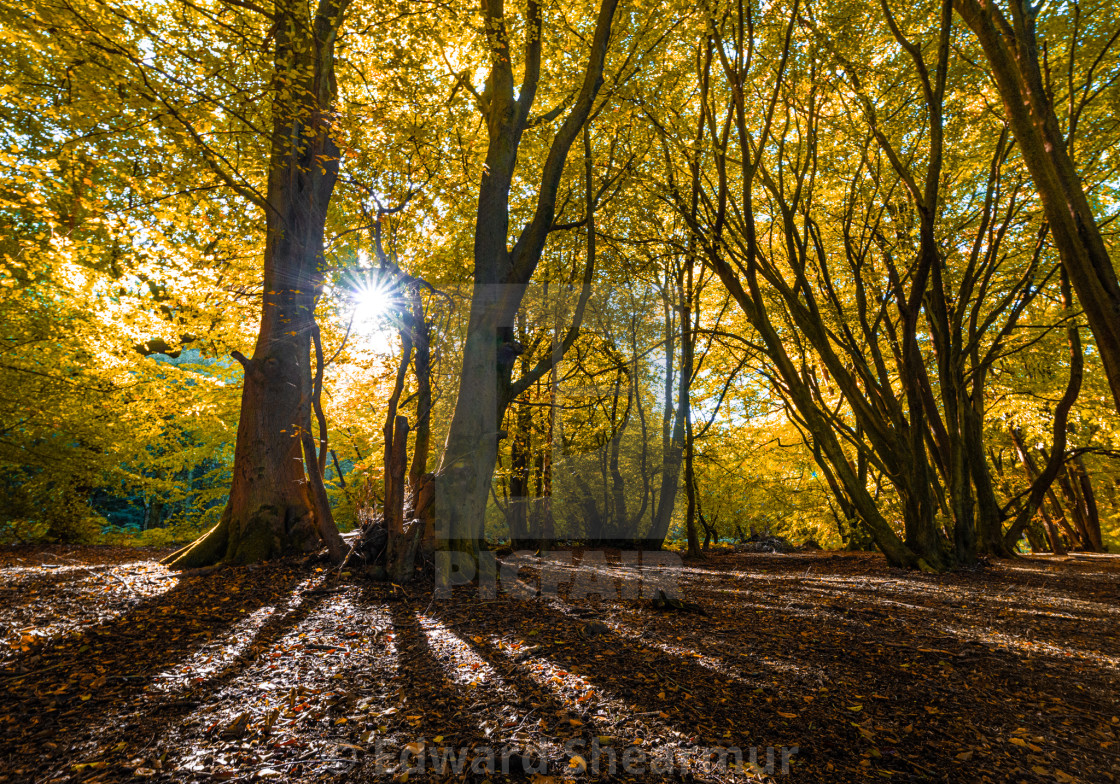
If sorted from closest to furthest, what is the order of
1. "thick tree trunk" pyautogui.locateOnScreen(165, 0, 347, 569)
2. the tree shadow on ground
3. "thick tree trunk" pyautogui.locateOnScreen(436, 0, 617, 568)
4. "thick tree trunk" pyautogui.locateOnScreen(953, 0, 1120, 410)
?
the tree shadow on ground → "thick tree trunk" pyautogui.locateOnScreen(953, 0, 1120, 410) → "thick tree trunk" pyautogui.locateOnScreen(436, 0, 617, 568) → "thick tree trunk" pyautogui.locateOnScreen(165, 0, 347, 569)

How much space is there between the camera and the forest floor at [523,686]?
1984 mm

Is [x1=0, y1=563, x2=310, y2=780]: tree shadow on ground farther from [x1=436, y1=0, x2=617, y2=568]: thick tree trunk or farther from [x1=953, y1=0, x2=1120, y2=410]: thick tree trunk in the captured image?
[x1=953, y1=0, x2=1120, y2=410]: thick tree trunk

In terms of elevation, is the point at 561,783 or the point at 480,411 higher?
the point at 480,411

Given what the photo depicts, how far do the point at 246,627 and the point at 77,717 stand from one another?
133 cm

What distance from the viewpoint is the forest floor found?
1984 mm

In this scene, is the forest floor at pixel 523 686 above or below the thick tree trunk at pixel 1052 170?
below

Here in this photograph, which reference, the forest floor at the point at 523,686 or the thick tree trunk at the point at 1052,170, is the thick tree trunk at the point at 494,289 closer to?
the forest floor at the point at 523,686

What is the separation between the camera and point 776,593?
561 centimetres

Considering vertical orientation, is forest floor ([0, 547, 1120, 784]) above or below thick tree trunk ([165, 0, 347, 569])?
below

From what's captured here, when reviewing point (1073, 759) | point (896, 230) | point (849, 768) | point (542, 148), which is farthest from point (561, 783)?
point (896, 230)

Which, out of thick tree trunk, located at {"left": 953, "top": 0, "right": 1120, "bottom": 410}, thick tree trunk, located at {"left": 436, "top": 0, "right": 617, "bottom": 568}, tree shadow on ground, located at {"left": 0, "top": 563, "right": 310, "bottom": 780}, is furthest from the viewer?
thick tree trunk, located at {"left": 436, "top": 0, "right": 617, "bottom": 568}

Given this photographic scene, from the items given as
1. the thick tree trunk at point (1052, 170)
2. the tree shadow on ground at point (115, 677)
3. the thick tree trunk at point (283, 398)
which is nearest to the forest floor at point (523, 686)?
the tree shadow on ground at point (115, 677)

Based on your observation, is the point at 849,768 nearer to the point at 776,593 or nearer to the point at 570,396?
the point at 776,593

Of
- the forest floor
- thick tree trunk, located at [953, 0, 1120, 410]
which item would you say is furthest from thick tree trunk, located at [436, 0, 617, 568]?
thick tree trunk, located at [953, 0, 1120, 410]
